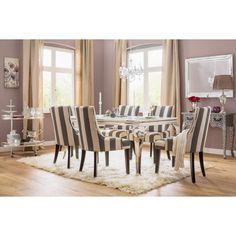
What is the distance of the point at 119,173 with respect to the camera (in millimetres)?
4340

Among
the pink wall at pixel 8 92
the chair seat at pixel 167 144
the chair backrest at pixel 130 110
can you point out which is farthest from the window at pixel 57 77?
the chair seat at pixel 167 144

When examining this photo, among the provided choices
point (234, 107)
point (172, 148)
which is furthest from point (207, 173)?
point (234, 107)

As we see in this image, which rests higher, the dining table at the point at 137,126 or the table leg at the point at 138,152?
the dining table at the point at 137,126

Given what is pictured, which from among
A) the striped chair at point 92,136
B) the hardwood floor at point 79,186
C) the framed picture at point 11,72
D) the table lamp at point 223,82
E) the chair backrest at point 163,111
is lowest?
the hardwood floor at point 79,186

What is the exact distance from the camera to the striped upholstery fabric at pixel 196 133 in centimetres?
396

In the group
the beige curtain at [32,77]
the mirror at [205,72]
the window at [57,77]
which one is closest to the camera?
the mirror at [205,72]

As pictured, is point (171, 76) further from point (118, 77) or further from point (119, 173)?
point (119, 173)

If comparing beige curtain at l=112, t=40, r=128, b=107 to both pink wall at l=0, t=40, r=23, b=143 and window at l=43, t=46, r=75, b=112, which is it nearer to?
window at l=43, t=46, r=75, b=112

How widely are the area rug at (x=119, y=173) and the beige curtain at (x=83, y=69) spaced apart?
2.41 meters

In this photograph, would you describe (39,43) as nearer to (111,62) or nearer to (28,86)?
(28,86)

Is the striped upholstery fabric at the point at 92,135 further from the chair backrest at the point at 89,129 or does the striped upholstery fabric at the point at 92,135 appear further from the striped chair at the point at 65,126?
the striped chair at the point at 65,126

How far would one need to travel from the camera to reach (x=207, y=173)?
4.49 metres

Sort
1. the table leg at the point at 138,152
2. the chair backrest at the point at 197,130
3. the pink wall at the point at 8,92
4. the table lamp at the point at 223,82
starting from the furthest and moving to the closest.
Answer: the pink wall at the point at 8,92 < the table lamp at the point at 223,82 < the table leg at the point at 138,152 < the chair backrest at the point at 197,130

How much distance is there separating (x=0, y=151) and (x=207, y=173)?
3.96 metres
